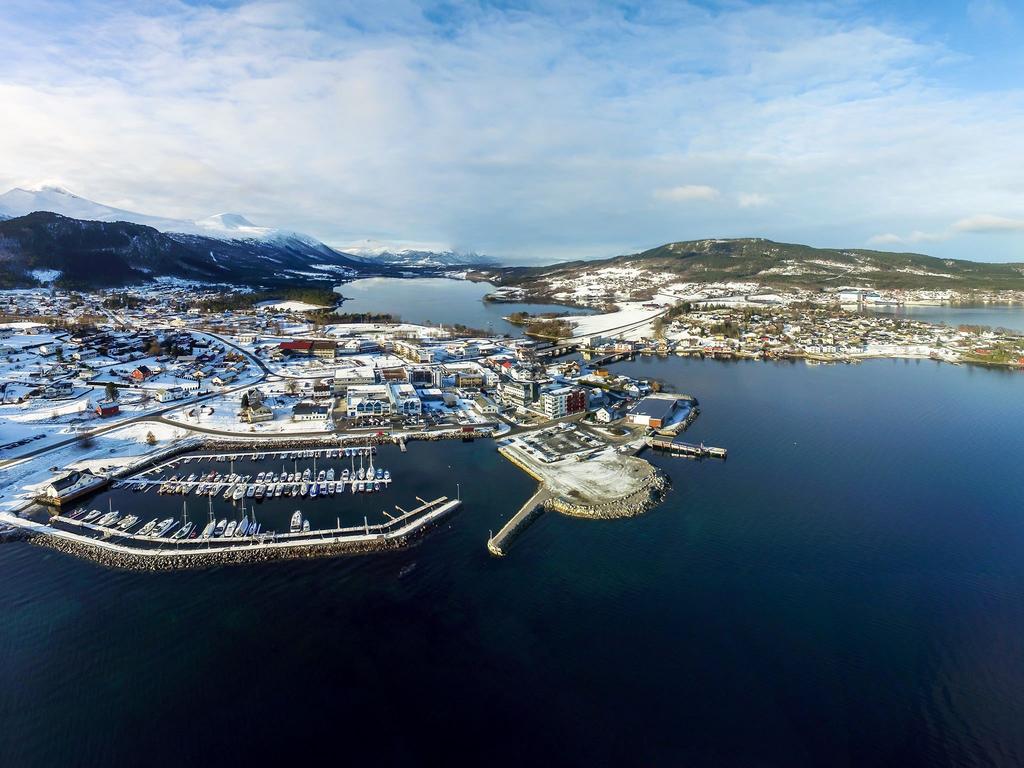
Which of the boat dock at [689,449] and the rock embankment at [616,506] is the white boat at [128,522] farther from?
the boat dock at [689,449]

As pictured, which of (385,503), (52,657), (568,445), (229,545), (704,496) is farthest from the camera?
(568,445)

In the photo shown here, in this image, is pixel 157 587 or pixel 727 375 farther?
pixel 727 375

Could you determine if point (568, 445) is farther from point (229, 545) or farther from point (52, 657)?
point (52, 657)

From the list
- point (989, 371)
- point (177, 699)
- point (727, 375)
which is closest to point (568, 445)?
point (177, 699)

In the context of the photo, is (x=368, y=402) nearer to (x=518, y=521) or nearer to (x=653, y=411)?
(x=518, y=521)

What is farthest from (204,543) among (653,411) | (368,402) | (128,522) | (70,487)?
(653,411)

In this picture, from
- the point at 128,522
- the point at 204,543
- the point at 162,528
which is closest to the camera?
the point at 204,543
